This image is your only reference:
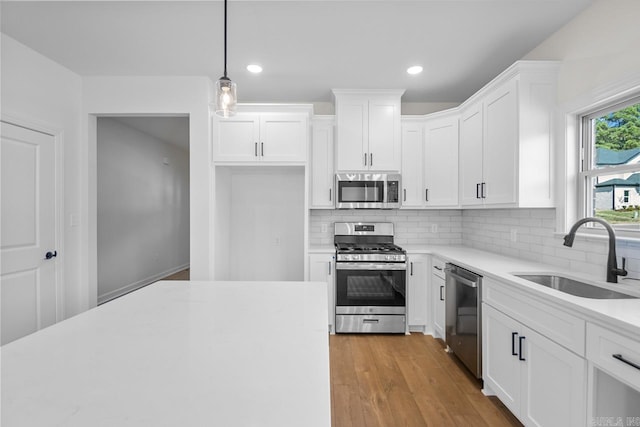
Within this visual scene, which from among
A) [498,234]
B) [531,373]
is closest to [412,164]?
[498,234]

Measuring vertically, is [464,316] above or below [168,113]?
below

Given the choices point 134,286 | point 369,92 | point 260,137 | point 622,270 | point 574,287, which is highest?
point 369,92

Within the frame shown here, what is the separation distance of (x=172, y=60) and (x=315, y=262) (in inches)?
92.4

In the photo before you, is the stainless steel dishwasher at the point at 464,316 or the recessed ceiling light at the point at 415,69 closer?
the stainless steel dishwasher at the point at 464,316

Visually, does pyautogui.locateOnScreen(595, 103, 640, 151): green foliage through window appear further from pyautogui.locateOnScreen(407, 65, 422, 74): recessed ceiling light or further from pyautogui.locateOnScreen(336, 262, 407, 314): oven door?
pyautogui.locateOnScreen(336, 262, 407, 314): oven door

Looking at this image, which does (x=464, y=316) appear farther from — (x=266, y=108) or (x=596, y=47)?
(x=266, y=108)

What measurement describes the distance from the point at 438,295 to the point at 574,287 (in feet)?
3.99

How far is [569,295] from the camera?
1.51m

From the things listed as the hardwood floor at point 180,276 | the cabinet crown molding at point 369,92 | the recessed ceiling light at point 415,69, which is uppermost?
the recessed ceiling light at point 415,69

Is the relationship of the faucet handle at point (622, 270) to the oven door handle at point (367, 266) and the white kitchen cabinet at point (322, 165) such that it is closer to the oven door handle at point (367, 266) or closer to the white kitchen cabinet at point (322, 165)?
the oven door handle at point (367, 266)

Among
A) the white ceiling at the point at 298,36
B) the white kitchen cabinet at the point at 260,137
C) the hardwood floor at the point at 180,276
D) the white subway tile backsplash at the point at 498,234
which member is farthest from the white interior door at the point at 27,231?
the hardwood floor at the point at 180,276

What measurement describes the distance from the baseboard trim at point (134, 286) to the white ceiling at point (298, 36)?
299cm

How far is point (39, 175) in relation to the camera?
2.58 meters

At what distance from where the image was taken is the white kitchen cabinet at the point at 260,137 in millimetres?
3141
